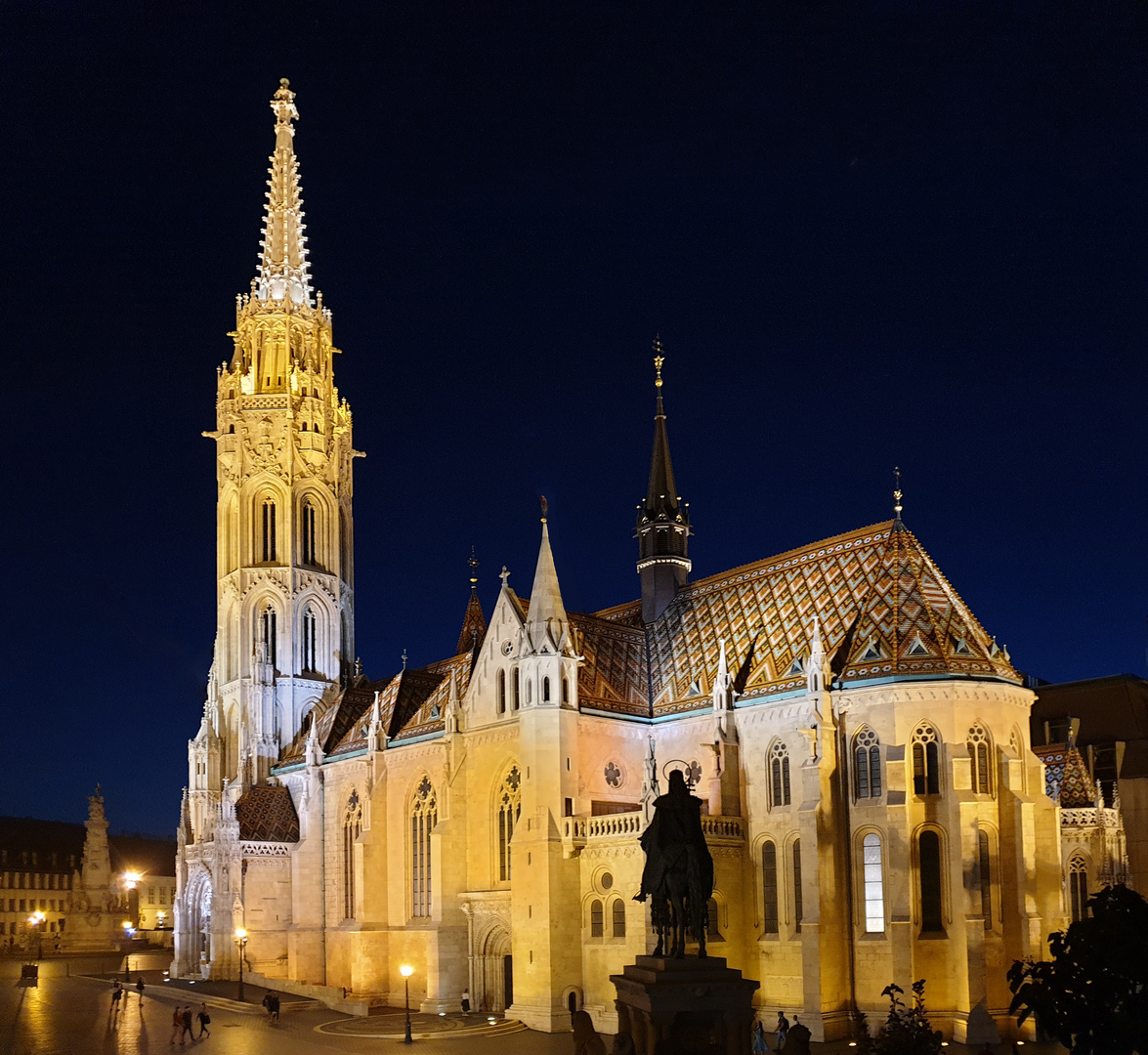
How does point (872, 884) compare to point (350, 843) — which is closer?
point (872, 884)

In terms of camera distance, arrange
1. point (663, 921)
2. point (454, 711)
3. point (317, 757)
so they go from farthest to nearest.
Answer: point (317, 757) → point (454, 711) → point (663, 921)

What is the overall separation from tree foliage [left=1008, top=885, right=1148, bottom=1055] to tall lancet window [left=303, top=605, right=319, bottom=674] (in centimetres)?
5944

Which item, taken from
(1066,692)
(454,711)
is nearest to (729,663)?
(454,711)

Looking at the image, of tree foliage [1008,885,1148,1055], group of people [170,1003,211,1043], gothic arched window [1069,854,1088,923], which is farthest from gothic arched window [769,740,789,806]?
tree foliage [1008,885,1148,1055]

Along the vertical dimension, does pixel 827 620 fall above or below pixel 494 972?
above

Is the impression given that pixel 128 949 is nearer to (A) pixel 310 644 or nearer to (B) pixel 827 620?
(A) pixel 310 644

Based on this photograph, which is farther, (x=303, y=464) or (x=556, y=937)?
(x=303, y=464)

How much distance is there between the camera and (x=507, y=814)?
175ft

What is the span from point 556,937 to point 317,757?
23274 millimetres

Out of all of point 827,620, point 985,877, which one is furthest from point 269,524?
point 985,877

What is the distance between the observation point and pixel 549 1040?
1716 inches

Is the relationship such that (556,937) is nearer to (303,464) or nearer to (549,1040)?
(549,1040)

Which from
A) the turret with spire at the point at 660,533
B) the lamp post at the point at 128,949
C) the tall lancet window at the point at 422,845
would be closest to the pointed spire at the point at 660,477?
the turret with spire at the point at 660,533

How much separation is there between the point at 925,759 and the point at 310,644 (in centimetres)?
4008
